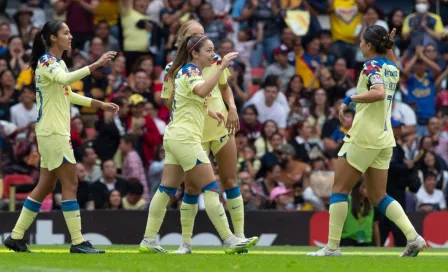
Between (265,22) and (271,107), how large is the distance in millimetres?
2526

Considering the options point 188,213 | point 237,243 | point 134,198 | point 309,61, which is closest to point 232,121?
point 188,213

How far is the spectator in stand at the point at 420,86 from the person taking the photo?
845 inches

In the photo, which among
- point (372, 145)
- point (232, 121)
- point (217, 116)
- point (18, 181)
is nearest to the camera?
point (372, 145)

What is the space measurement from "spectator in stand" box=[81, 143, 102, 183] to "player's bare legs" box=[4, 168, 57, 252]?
5365 millimetres

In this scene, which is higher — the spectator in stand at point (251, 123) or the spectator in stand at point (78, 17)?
the spectator in stand at point (78, 17)

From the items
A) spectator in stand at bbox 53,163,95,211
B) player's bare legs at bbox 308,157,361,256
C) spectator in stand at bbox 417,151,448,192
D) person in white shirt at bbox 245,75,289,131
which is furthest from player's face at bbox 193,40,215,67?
person in white shirt at bbox 245,75,289,131

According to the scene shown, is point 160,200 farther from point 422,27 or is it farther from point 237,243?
point 422,27

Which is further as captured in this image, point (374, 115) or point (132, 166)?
point (132, 166)

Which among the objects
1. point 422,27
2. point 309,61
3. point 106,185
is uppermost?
point 422,27

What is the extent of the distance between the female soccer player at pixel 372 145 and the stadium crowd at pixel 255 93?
497cm

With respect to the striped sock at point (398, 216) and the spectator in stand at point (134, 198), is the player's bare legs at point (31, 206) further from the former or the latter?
the spectator in stand at point (134, 198)

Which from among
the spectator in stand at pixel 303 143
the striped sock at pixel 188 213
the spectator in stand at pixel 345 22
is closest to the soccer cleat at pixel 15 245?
the striped sock at pixel 188 213

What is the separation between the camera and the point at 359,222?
16.6 metres

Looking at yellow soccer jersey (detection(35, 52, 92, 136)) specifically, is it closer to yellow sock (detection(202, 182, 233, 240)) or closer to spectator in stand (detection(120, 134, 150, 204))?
yellow sock (detection(202, 182, 233, 240))
